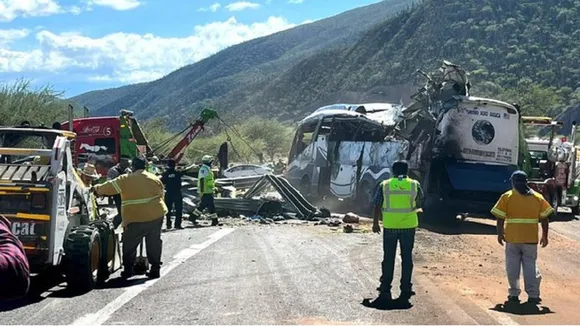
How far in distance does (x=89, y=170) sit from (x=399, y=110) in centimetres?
1283

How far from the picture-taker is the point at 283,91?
96.2 metres

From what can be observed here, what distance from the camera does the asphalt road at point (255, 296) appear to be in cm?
823

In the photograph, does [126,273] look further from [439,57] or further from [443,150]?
[439,57]

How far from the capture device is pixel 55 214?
355 inches

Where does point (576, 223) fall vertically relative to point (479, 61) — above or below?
below

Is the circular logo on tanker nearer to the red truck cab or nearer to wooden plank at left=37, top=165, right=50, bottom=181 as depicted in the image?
the red truck cab

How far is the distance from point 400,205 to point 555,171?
15.8m

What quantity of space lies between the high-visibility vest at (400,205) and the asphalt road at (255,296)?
89 cm

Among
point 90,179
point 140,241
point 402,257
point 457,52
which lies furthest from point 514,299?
point 457,52

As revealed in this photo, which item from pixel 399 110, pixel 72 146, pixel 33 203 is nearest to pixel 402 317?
pixel 33 203

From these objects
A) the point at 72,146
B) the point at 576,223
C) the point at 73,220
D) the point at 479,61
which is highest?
the point at 479,61

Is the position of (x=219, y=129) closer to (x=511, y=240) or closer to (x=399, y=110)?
(x=399, y=110)

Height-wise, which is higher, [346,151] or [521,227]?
[346,151]

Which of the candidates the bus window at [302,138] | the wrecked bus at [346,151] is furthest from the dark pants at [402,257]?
the bus window at [302,138]
